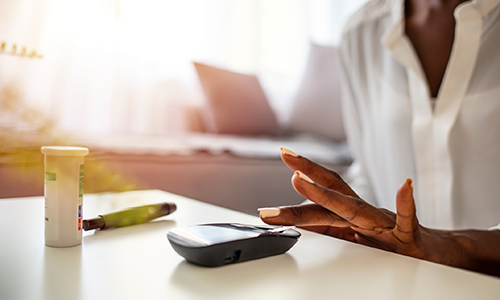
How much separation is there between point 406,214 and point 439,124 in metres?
0.64

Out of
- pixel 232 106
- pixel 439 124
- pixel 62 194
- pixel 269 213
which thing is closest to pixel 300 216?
pixel 269 213

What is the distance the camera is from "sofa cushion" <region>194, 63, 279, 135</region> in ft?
5.98

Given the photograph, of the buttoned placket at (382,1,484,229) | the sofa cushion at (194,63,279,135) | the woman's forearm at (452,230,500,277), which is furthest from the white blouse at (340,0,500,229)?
the sofa cushion at (194,63,279,135)

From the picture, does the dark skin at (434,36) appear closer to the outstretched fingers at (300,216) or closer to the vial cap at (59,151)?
the outstretched fingers at (300,216)

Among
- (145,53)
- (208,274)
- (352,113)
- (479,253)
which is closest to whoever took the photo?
(208,274)

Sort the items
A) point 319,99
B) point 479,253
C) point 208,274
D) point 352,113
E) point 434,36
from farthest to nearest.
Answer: point 319,99 → point 352,113 → point 434,36 → point 479,253 → point 208,274

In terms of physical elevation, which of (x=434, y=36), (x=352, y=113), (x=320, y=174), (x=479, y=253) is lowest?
(x=479, y=253)

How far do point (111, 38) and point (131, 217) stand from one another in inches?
63.8

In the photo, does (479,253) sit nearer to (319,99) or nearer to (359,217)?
(359,217)

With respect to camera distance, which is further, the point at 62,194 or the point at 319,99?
the point at 319,99

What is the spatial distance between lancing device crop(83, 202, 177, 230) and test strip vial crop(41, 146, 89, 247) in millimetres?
67

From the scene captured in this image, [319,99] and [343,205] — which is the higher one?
[319,99]

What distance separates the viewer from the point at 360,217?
1.38ft

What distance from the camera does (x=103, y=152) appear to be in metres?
1.06
